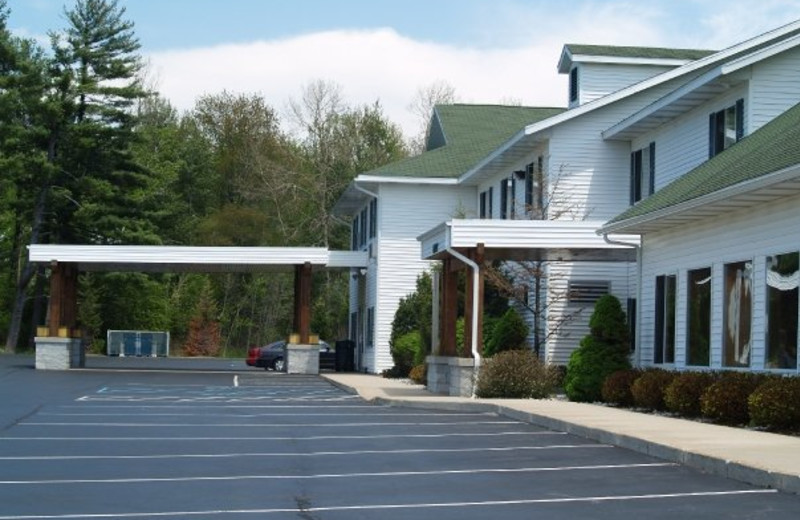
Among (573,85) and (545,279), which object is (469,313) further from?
(573,85)

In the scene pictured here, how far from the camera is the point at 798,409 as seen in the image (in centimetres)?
1766

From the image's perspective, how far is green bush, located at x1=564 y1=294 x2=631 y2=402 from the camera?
26156mm

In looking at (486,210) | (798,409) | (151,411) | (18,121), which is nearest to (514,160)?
(486,210)

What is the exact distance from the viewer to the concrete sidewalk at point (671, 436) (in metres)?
12.9

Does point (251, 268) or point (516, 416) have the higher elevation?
point (251, 268)

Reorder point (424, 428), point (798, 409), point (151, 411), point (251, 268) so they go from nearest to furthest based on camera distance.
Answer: point (798, 409) < point (424, 428) < point (151, 411) < point (251, 268)

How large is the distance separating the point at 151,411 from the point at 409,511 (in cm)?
1382

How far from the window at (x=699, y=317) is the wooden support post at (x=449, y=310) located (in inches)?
261

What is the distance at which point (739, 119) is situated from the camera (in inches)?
1056

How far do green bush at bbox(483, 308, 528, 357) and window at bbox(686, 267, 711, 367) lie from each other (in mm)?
8385

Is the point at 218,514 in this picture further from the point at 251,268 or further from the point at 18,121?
the point at 18,121

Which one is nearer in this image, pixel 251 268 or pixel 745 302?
pixel 745 302

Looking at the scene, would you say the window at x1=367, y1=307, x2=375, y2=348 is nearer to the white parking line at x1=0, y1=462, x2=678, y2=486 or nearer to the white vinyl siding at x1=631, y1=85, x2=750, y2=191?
the white vinyl siding at x1=631, y1=85, x2=750, y2=191

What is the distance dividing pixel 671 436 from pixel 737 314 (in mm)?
6068
